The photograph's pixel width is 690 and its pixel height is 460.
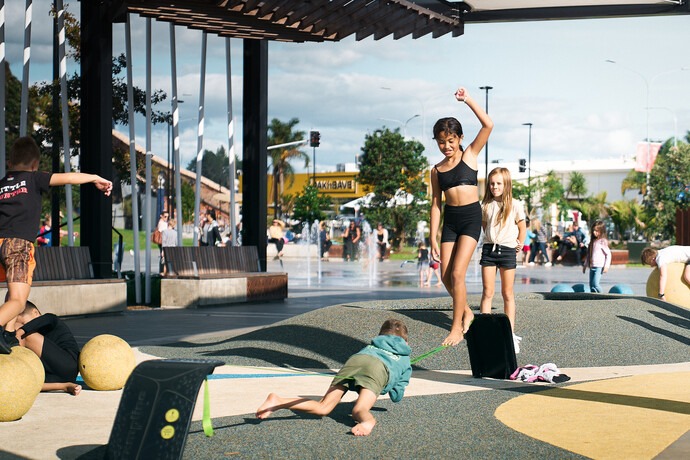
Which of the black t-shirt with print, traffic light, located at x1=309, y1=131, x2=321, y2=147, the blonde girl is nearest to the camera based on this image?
the black t-shirt with print

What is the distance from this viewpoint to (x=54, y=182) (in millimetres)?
7148

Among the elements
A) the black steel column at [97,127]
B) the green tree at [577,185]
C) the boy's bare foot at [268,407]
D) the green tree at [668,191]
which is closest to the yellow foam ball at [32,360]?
the boy's bare foot at [268,407]

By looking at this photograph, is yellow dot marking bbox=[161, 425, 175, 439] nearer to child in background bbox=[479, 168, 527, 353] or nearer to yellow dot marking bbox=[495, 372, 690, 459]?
yellow dot marking bbox=[495, 372, 690, 459]

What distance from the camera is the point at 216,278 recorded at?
1653 centimetres

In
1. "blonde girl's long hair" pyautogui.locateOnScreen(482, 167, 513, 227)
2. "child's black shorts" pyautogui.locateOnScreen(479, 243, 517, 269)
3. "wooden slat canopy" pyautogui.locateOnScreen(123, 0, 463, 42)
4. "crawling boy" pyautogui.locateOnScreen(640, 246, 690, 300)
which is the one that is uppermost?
"wooden slat canopy" pyautogui.locateOnScreen(123, 0, 463, 42)

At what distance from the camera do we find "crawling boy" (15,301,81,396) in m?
7.20

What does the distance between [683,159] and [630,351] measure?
157ft

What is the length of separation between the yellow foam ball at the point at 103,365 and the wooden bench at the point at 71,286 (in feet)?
20.3

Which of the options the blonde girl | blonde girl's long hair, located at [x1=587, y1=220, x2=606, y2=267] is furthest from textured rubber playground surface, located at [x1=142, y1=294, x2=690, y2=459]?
blonde girl's long hair, located at [x1=587, y1=220, x2=606, y2=267]

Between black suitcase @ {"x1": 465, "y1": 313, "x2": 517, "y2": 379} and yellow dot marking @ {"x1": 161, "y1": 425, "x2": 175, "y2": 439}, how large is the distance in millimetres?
4232

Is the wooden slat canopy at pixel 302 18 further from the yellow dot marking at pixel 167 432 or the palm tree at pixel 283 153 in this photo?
the palm tree at pixel 283 153

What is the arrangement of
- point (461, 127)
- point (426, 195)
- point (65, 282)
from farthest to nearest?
point (426, 195) → point (65, 282) → point (461, 127)

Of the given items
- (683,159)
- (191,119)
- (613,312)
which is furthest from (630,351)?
(191,119)

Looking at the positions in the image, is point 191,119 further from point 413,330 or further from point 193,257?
point 413,330
